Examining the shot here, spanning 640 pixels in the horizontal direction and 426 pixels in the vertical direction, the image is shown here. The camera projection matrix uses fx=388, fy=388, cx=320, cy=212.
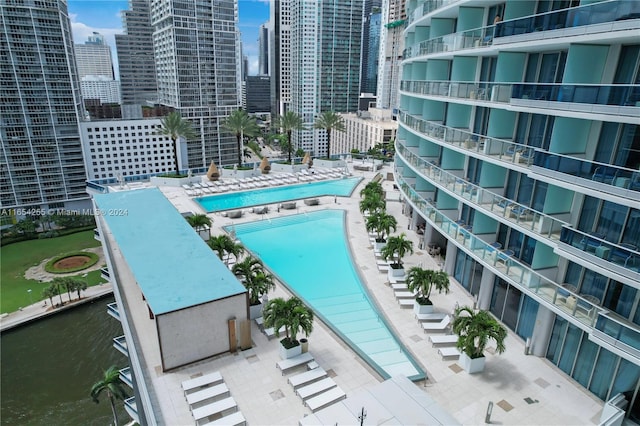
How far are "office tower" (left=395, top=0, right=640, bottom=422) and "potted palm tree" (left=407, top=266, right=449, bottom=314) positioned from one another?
2.09 meters

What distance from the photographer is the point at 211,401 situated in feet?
49.3

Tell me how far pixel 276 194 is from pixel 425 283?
2829 centimetres

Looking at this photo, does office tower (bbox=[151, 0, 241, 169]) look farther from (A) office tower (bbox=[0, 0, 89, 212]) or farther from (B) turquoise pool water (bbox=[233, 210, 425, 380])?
(B) turquoise pool water (bbox=[233, 210, 425, 380])

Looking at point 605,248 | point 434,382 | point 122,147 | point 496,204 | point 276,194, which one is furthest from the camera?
point 122,147

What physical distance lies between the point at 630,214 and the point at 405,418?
1054 centimetres

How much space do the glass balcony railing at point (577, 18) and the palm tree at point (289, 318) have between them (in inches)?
592

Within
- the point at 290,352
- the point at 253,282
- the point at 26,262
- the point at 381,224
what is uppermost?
the point at 381,224

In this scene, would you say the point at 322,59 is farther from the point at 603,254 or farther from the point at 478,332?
the point at 603,254

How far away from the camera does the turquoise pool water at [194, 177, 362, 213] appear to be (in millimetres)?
41466

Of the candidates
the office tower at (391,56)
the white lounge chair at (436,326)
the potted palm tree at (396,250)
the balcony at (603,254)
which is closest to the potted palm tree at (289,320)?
the white lounge chair at (436,326)

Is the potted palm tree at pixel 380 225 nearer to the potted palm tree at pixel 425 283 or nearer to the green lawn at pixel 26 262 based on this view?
the potted palm tree at pixel 425 283

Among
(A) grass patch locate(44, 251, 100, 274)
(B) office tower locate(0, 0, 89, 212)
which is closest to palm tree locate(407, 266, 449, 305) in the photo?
(A) grass patch locate(44, 251, 100, 274)

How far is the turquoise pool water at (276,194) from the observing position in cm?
4147

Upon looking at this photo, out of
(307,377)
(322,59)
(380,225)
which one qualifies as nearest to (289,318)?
(307,377)
